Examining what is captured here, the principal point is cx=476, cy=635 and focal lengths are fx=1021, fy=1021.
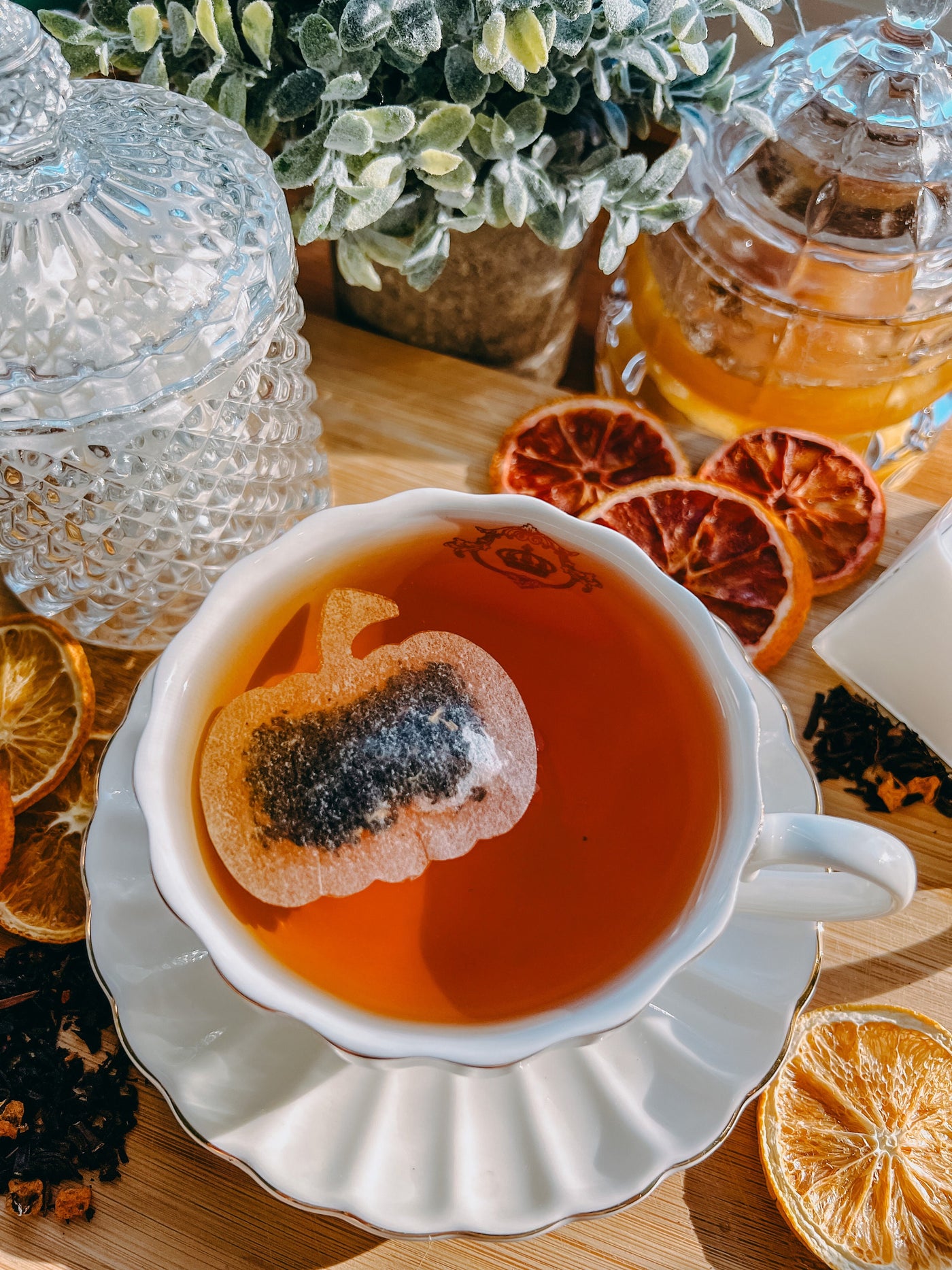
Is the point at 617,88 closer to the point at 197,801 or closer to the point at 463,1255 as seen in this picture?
the point at 197,801

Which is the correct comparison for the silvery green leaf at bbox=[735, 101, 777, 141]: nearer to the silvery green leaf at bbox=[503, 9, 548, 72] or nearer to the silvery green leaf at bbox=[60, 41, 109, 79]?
the silvery green leaf at bbox=[503, 9, 548, 72]

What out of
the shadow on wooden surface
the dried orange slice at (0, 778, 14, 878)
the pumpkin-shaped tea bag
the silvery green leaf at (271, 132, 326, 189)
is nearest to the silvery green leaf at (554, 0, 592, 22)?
the silvery green leaf at (271, 132, 326, 189)

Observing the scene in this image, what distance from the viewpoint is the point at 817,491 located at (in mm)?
960

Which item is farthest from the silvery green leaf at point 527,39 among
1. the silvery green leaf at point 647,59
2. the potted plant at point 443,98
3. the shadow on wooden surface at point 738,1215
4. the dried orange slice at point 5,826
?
the shadow on wooden surface at point 738,1215

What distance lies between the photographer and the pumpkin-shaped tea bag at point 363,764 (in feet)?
2.21

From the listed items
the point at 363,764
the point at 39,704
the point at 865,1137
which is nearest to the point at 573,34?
the point at 363,764

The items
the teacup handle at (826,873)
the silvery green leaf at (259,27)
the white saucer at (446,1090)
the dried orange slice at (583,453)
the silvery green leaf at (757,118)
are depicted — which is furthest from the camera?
the dried orange slice at (583,453)

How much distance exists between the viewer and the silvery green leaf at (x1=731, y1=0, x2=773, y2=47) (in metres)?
0.80

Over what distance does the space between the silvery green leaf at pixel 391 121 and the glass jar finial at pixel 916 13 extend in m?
0.42

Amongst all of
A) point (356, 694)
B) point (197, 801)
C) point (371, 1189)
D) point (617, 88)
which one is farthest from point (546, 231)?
point (371, 1189)

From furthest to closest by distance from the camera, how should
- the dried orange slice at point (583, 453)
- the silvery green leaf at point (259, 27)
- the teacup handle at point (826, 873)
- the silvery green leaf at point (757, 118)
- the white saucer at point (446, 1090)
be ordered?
the dried orange slice at point (583, 453)
the silvery green leaf at point (757, 118)
the silvery green leaf at point (259, 27)
the white saucer at point (446, 1090)
the teacup handle at point (826, 873)

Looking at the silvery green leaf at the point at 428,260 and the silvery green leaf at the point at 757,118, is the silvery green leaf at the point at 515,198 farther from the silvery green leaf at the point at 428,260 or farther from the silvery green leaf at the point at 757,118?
the silvery green leaf at the point at 757,118

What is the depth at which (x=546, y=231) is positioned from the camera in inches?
34.4

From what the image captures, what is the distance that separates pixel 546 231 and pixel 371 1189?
74 cm
